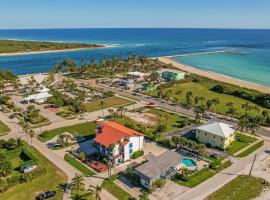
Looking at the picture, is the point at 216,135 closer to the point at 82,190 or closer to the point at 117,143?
the point at 117,143

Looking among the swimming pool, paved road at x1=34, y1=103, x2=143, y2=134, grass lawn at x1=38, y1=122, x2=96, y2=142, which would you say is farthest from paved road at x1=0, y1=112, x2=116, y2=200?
the swimming pool

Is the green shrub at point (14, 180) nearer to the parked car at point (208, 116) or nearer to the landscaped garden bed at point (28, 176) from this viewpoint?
the landscaped garden bed at point (28, 176)

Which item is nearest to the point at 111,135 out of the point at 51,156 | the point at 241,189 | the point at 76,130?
the point at 51,156

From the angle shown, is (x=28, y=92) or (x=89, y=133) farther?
(x=28, y=92)

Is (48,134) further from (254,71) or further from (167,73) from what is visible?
(254,71)

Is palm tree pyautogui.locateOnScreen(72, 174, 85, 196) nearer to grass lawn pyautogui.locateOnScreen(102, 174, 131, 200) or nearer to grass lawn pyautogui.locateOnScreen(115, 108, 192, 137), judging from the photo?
grass lawn pyautogui.locateOnScreen(102, 174, 131, 200)

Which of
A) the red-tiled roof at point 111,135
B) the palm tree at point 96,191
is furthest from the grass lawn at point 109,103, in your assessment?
the palm tree at point 96,191

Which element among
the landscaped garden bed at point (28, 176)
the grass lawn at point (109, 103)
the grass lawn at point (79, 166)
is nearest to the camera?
the landscaped garden bed at point (28, 176)

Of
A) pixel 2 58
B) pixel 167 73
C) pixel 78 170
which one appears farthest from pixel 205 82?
pixel 2 58
